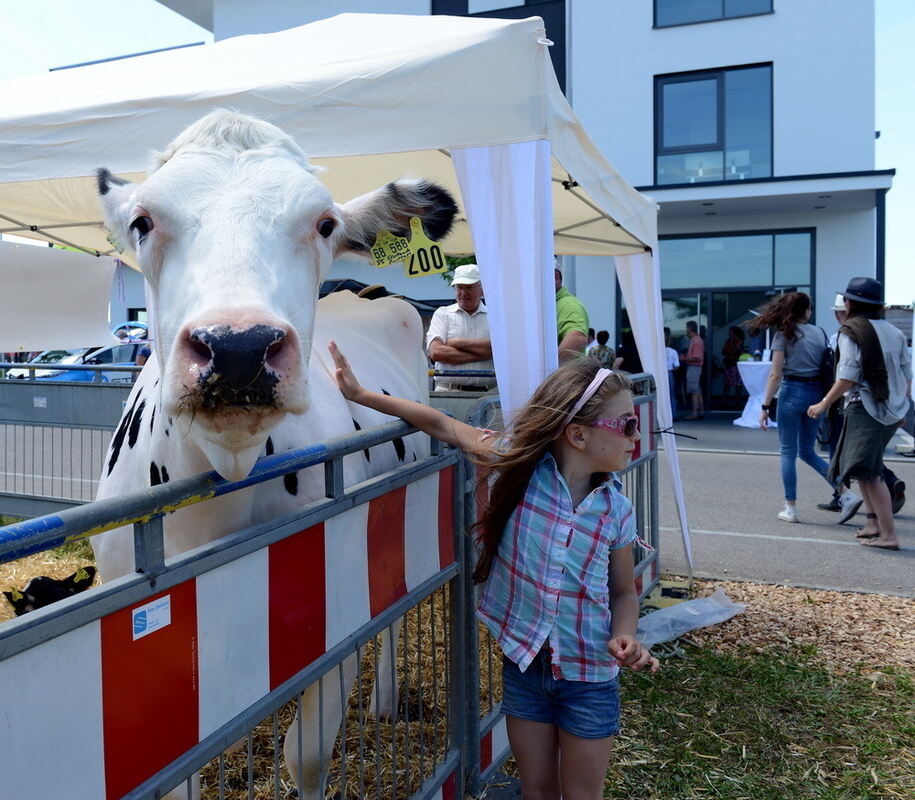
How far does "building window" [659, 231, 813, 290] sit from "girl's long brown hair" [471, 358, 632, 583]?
14765 mm

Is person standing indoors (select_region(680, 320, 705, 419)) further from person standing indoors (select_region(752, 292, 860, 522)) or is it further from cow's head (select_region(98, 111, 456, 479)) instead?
cow's head (select_region(98, 111, 456, 479))

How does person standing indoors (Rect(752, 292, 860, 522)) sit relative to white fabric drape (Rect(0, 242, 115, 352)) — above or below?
below

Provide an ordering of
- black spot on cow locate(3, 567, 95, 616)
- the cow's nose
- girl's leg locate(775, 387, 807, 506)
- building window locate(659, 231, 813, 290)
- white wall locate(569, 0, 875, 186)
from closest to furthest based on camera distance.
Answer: the cow's nose → black spot on cow locate(3, 567, 95, 616) → girl's leg locate(775, 387, 807, 506) → white wall locate(569, 0, 875, 186) → building window locate(659, 231, 813, 290)

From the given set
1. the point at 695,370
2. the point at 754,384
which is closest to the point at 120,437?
the point at 754,384

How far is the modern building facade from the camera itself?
1533 cm

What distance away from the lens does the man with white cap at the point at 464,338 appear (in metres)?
5.39

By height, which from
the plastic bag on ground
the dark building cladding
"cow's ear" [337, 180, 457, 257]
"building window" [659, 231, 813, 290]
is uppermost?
the dark building cladding

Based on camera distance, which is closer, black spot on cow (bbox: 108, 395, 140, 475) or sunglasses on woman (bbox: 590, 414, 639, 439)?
sunglasses on woman (bbox: 590, 414, 639, 439)

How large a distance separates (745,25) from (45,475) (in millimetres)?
15524

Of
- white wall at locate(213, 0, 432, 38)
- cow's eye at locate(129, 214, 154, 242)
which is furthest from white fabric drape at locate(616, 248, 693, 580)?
white wall at locate(213, 0, 432, 38)

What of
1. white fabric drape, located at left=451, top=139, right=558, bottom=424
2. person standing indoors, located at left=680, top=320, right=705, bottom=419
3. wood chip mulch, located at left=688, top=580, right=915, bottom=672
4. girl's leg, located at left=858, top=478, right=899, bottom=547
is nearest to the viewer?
white fabric drape, located at left=451, top=139, right=558, bottom=424

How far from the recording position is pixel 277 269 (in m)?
1.82

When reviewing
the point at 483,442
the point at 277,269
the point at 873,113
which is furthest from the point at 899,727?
the point at 873,113

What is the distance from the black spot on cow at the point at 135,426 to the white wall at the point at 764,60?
1517 cm
